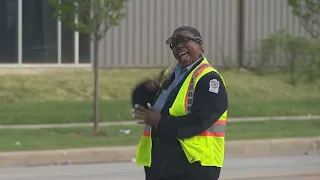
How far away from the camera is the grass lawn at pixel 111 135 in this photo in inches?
540

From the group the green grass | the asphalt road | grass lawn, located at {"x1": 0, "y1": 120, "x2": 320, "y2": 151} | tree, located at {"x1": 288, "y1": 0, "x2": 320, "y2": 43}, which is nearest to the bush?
the green grass

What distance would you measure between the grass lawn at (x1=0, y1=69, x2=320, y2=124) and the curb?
420 centimetres

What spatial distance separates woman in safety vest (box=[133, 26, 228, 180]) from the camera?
4742 mm

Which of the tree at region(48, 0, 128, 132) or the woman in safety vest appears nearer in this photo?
the woman in safety vest

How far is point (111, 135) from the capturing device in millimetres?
15141

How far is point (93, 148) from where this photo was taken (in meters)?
13.3

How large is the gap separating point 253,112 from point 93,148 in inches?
265

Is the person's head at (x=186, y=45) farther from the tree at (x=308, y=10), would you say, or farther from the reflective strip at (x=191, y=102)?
the tree at (x=308, y=10)

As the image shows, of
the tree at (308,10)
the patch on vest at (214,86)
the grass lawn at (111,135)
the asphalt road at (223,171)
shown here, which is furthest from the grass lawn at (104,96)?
the patch on vest at (214,86)

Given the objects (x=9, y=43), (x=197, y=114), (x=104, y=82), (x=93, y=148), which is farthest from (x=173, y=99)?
(x=9, y=43)

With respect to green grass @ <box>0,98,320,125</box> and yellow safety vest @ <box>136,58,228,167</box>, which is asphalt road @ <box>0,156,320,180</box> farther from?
yellow safety vest @ <box>136,58,228,167</box>

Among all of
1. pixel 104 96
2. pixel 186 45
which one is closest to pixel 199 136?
pixel 186 45

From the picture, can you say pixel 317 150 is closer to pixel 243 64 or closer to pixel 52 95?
pixel 52 95

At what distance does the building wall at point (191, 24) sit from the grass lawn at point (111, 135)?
27.9ft
